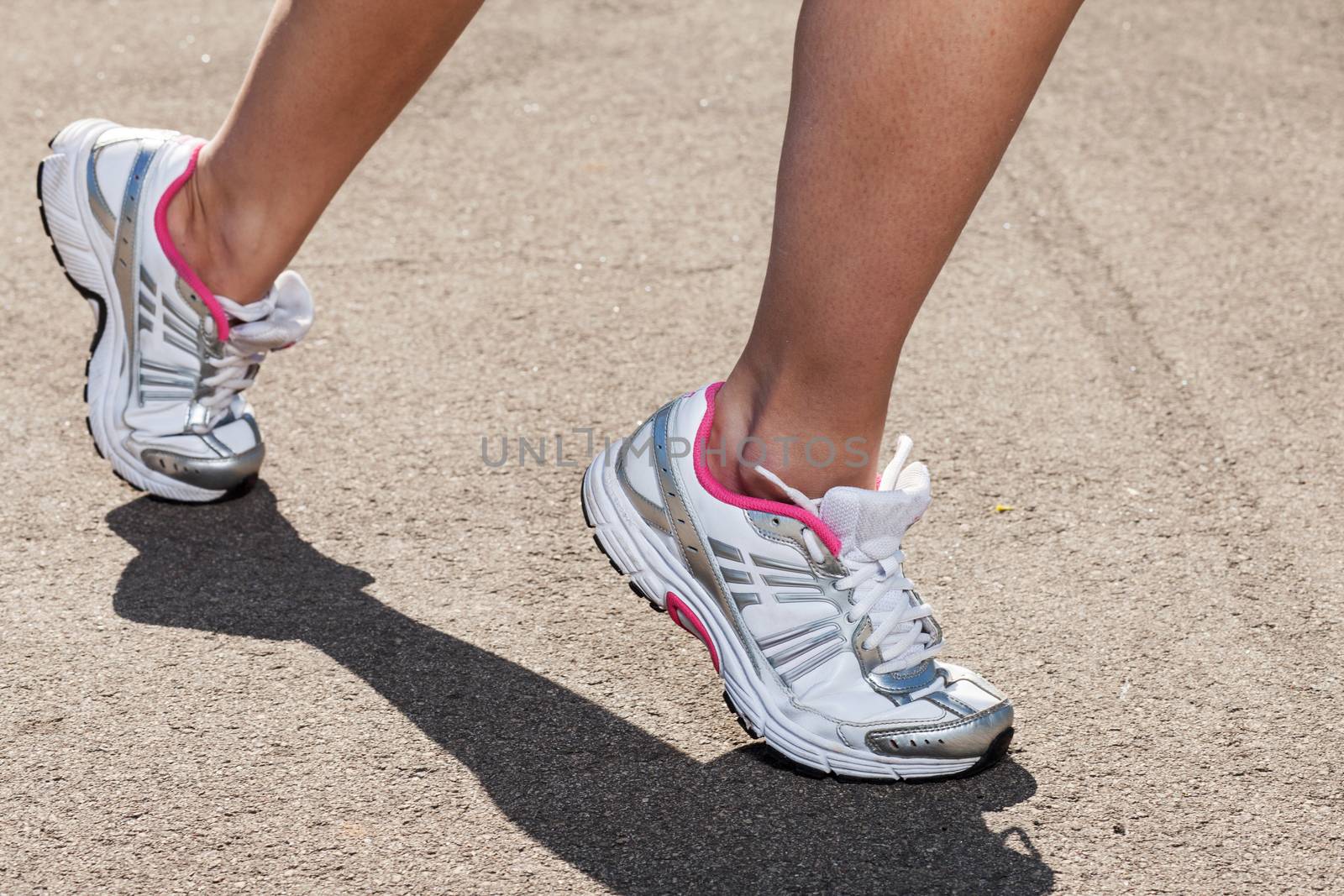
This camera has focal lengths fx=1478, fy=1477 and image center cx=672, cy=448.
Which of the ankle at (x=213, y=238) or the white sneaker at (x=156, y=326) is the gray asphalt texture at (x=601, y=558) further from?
the ankle at (x=213, y=238)

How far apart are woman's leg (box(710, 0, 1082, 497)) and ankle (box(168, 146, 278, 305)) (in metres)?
0.82

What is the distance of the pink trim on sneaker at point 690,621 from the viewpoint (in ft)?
6.21

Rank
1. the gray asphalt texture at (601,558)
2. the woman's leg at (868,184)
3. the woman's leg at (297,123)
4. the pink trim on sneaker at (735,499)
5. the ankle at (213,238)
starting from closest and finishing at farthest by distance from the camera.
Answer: the woman's leg at (868,184) → the gray asphalt texture at (601,558) → the pink trim on sneaker at (735,499) → the woman's leg at (297,123) → the ankle at (213,238)

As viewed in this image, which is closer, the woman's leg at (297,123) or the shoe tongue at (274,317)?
the woman's leg at (297,123)

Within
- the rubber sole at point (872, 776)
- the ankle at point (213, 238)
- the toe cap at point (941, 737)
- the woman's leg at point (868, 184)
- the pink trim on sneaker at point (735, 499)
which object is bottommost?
the rubber sole at point (872, 776)

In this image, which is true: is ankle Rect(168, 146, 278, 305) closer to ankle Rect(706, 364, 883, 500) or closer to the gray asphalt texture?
the gray asphalt texture

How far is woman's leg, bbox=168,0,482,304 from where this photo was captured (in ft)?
6.50

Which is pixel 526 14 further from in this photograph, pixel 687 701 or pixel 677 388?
pixel 687 701

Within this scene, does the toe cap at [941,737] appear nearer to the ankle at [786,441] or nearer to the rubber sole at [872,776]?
the rubber sole at [872,776]

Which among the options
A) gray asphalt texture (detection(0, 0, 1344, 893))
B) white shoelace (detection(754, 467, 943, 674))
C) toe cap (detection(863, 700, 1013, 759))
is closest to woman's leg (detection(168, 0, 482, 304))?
gray asphalt texture (detection(0, 0, 1344, 893))

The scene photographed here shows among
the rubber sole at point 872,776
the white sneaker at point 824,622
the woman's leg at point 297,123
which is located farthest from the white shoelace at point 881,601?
the woman's leg at point 297,123

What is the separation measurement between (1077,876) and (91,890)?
108 centimetres

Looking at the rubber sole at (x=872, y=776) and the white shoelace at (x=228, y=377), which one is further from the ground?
the rubber sole at (x=872, y=776)

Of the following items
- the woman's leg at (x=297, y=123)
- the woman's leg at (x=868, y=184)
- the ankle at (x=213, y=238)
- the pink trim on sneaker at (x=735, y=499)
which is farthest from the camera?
the ankle at (x=213, y=238)
